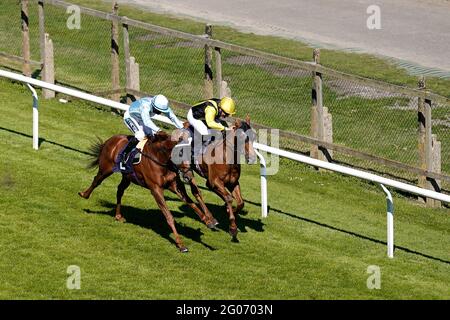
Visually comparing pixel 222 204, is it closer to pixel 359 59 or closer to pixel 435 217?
pixel 435 217

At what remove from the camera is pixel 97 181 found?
659 inches

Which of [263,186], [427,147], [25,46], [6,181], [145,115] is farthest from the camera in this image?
[25,46]

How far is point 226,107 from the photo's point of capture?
16.2 metres

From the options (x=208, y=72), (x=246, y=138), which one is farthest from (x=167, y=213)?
(x=208, y=72)

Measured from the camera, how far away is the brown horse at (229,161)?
15.9 metres

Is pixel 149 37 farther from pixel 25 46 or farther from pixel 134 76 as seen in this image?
pixel 134 76

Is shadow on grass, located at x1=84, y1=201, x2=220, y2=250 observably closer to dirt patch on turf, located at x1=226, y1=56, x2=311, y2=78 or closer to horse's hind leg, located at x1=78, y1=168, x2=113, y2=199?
horse's hind leg, located at x1=78, y1=168, x2=113, y2=199

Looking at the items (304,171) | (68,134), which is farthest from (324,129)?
(68,134)

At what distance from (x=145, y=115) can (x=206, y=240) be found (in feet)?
5.76

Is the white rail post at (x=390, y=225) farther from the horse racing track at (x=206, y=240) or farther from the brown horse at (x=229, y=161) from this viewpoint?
the brown horse at (x=229, y=161)

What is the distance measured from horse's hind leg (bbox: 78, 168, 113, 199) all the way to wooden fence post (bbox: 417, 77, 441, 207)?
15.5ft

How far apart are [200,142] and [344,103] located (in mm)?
5368

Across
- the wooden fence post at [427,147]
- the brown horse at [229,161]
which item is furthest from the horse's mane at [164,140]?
the wooden fence post at [427,147]

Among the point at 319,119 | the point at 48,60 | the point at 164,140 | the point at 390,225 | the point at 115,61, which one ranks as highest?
the point at 48,60
